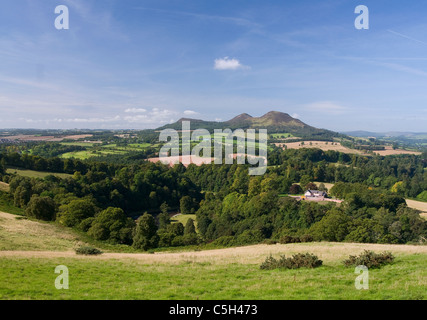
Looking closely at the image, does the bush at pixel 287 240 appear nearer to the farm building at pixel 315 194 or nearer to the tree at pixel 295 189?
the farm building at pixel 315 194

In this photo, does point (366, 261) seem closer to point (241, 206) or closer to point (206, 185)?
point (241, 206)

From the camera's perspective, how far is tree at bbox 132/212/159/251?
3668 centimetres

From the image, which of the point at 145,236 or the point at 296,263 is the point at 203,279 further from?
the point at 145,236

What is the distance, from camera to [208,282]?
531 inches

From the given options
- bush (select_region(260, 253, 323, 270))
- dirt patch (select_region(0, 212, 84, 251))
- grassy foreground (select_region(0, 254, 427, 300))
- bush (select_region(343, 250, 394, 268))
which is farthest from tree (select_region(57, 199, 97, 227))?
bush (select_region(343, 250, 394, 268))

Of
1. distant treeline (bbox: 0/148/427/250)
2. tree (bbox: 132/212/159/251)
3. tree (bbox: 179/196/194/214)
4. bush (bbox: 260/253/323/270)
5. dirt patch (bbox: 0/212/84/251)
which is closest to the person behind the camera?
bush (bbox: 260/253/323/270)

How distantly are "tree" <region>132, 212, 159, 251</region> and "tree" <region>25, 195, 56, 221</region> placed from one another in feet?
64.0

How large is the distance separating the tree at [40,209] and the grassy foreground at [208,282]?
3147 cm

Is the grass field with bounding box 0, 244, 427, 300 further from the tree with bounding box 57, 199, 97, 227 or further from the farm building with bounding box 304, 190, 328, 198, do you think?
the farm building with bounding box 304, 190, 328, 198

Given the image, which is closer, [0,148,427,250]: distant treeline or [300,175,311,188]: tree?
[0,148,427,250]: distant treeline

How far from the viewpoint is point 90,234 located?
3984 cm

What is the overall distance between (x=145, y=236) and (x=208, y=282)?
2605 cm

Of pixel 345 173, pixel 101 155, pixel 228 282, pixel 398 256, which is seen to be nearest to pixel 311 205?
pixel 398 256

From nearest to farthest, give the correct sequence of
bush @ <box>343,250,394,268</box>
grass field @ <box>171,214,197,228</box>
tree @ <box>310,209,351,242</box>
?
bush @ <box>343,250,394,268</box>, tree @ <box>310,209,351,242</box>, grass field @ <box>171,214,197,228</box>
